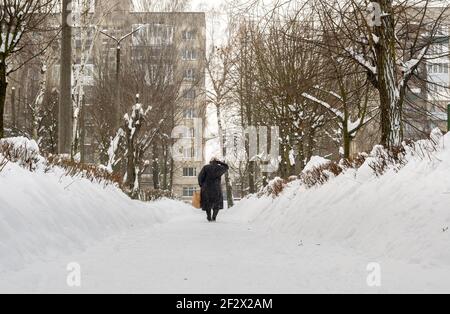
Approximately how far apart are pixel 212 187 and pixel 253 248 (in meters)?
7.66

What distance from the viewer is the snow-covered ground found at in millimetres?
3316

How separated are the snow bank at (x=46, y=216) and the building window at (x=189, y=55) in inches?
991

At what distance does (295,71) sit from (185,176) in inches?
2016

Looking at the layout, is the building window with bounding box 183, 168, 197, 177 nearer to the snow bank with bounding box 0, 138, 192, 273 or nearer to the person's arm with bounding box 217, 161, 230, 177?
the person's arm with bounding box 217, 161, 230, 177

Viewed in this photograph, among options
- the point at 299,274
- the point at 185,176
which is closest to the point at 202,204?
the point at 299,274

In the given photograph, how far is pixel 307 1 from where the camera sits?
27.3ft

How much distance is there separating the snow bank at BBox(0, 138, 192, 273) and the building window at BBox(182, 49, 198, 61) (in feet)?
82.6

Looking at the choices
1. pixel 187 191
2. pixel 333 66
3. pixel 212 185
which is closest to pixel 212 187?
pixel 212 185

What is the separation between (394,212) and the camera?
202 inches

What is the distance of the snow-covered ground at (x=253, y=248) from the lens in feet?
10.9

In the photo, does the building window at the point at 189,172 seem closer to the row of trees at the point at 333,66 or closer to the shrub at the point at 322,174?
the row of trees at the point at 333,66

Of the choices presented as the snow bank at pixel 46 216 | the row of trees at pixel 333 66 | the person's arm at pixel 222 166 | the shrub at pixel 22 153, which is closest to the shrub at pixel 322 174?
the row of trees at pixel 333 66

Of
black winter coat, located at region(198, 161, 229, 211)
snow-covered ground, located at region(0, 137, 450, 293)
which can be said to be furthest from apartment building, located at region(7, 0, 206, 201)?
snow-covered ground, located at region(0, 137, 450, 293)
